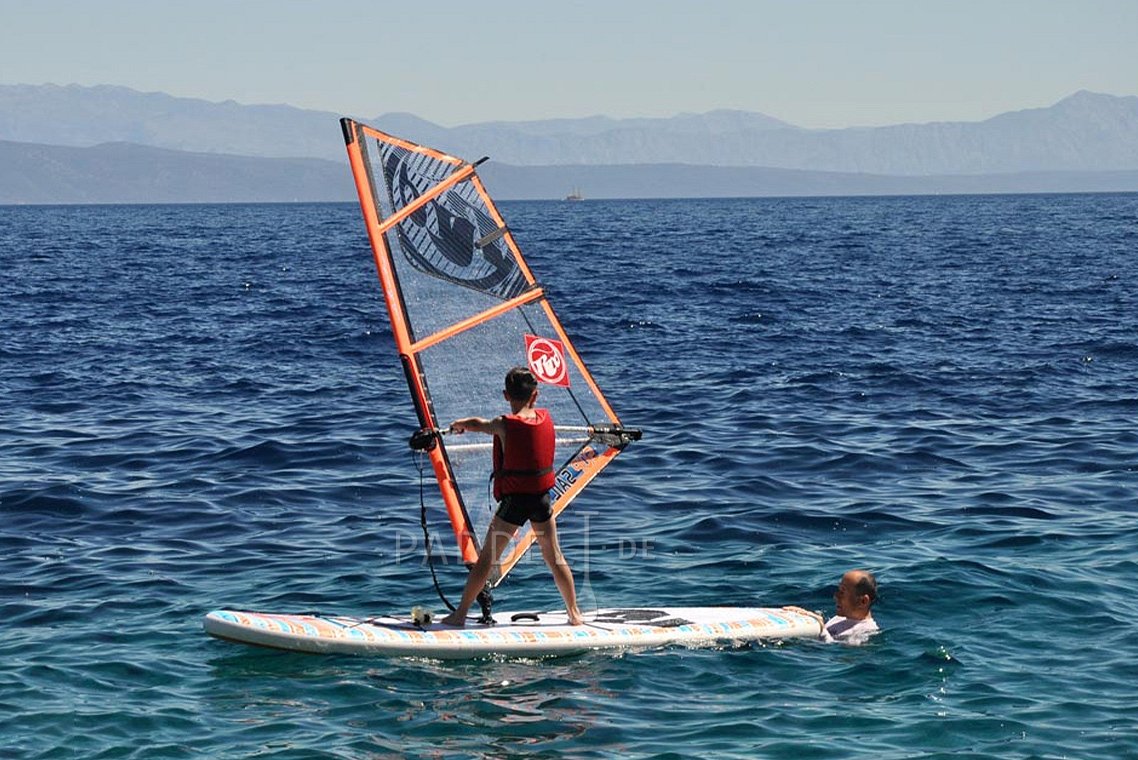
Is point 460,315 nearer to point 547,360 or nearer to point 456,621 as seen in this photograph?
point 547,360

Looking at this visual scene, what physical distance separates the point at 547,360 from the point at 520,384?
147 centimetres

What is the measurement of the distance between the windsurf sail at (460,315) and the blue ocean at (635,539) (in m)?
1.99

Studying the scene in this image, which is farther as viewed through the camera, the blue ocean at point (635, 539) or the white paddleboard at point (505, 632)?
the white paddleboard at point (505, 632)

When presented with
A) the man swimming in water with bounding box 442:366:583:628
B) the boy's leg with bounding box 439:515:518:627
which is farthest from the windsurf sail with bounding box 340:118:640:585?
the man swimming in water with bounding box 442:366:583:628

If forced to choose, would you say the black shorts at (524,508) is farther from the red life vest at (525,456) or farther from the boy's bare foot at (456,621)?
the boy's bare foot at (456,621)

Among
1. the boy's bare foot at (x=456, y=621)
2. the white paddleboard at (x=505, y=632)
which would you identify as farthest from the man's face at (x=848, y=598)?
the boy's bare foot at (x=456, y=621)

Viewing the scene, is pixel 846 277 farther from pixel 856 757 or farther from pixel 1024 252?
pixel 856 757

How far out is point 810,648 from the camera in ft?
46.2

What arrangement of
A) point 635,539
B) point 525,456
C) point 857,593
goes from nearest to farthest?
point 525,456
point 857,593
point 635,539

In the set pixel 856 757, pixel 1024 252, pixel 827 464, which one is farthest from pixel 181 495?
pixel 1024 252

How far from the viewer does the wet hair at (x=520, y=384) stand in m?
13.2

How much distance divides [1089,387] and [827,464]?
9.45m

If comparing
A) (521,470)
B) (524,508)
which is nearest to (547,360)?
(521,470)

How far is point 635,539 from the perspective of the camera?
18344 mm
